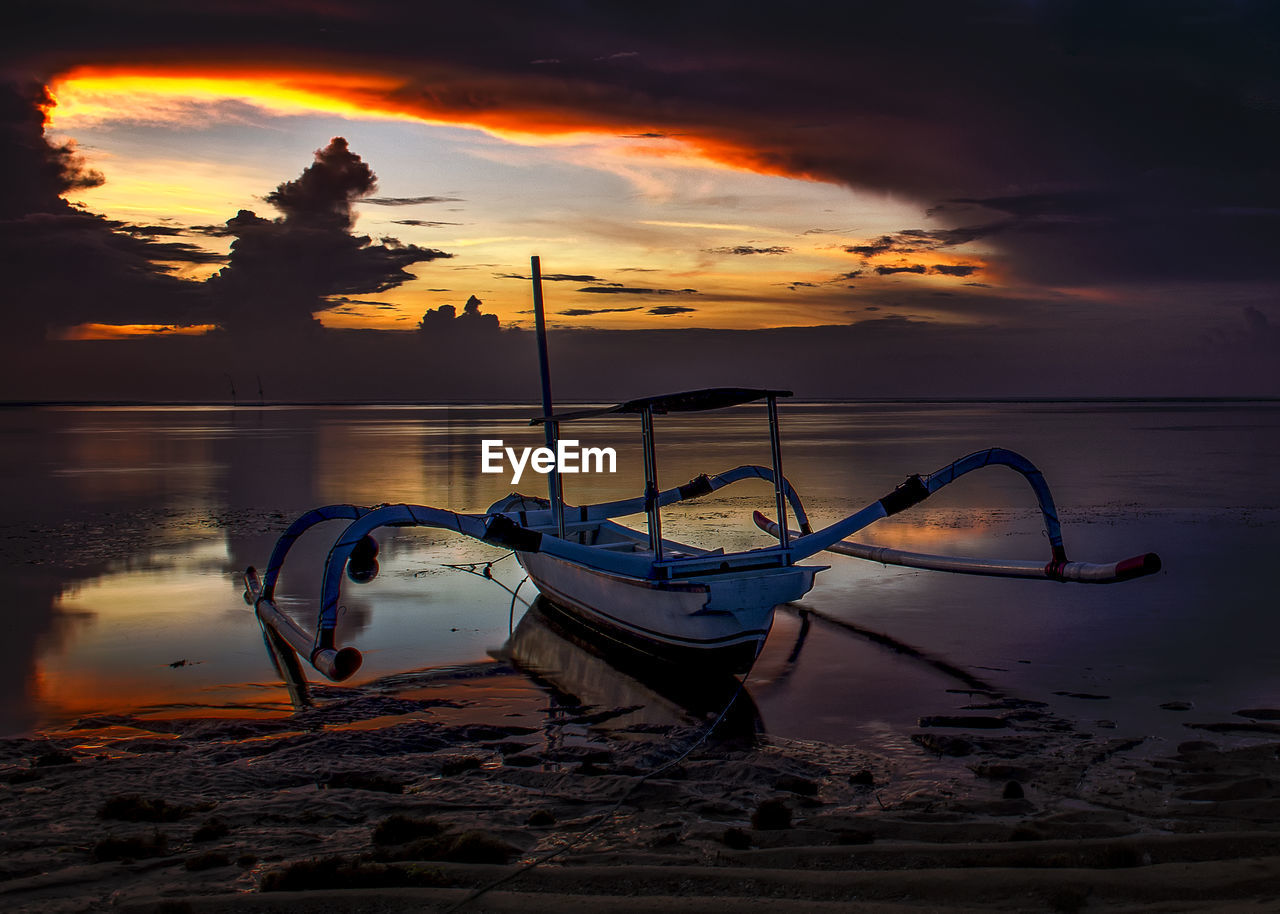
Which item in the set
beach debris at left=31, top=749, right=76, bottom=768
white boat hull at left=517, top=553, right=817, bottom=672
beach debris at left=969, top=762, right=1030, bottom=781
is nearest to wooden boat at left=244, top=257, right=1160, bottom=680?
white boat hull at left=517, top=553, right=817, bottom=672

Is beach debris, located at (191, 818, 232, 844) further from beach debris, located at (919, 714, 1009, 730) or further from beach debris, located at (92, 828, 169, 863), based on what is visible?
beach debris, located at (919, 714, 1009, 730)

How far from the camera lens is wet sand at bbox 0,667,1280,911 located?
5184mm

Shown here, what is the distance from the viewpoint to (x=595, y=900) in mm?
5078

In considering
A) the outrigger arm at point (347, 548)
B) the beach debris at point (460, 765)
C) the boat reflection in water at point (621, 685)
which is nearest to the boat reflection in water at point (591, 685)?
the boat reflection in water at point (621, 685)

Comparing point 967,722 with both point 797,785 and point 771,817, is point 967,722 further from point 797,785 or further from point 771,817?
point 771,817

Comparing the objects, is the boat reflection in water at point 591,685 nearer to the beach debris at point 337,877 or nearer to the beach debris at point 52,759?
the beach debris at point 52,759

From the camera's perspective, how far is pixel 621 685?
10.8 m

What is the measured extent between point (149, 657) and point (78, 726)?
2621mm

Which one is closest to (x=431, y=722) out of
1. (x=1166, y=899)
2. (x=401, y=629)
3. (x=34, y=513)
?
(x=401, y=629)

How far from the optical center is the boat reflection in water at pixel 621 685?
946cm

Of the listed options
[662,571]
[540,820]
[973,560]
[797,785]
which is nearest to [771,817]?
[797,785]

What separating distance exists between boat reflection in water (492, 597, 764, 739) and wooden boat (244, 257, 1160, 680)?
0.71ft

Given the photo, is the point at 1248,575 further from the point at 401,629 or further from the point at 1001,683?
the point at 401,629

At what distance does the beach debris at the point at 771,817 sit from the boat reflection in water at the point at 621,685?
2320mm
